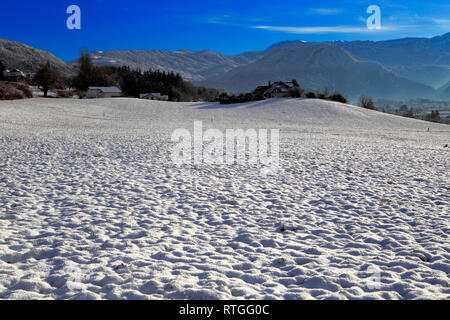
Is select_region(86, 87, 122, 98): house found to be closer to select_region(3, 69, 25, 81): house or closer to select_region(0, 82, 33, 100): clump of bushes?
select_region(0, 82, 33, 100): clump of bushes

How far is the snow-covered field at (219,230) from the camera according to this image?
15.0 ft

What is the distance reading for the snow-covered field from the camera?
15.0 ft

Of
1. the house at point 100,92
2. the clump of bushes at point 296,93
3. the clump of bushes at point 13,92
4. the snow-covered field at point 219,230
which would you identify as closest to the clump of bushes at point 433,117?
the clump of bushes at point 296,93

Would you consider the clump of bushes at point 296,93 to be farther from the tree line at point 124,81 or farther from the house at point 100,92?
the house at point 100,92

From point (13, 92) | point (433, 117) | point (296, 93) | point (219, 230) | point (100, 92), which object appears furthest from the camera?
point (100, 92)

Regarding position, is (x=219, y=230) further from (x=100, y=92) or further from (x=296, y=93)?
(x=100, y=92)

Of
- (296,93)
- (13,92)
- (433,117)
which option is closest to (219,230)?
(13,92)

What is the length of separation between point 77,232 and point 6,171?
6783mm

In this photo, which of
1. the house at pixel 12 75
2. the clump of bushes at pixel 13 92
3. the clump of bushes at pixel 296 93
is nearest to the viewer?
the clump of bushes at pixel 13 92

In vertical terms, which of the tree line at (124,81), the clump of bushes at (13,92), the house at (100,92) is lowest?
the clump of bushes at (13,92)

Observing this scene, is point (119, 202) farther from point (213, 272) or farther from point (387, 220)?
point (387, 220)

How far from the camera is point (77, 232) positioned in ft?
20.6

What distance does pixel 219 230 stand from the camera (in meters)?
6.65
